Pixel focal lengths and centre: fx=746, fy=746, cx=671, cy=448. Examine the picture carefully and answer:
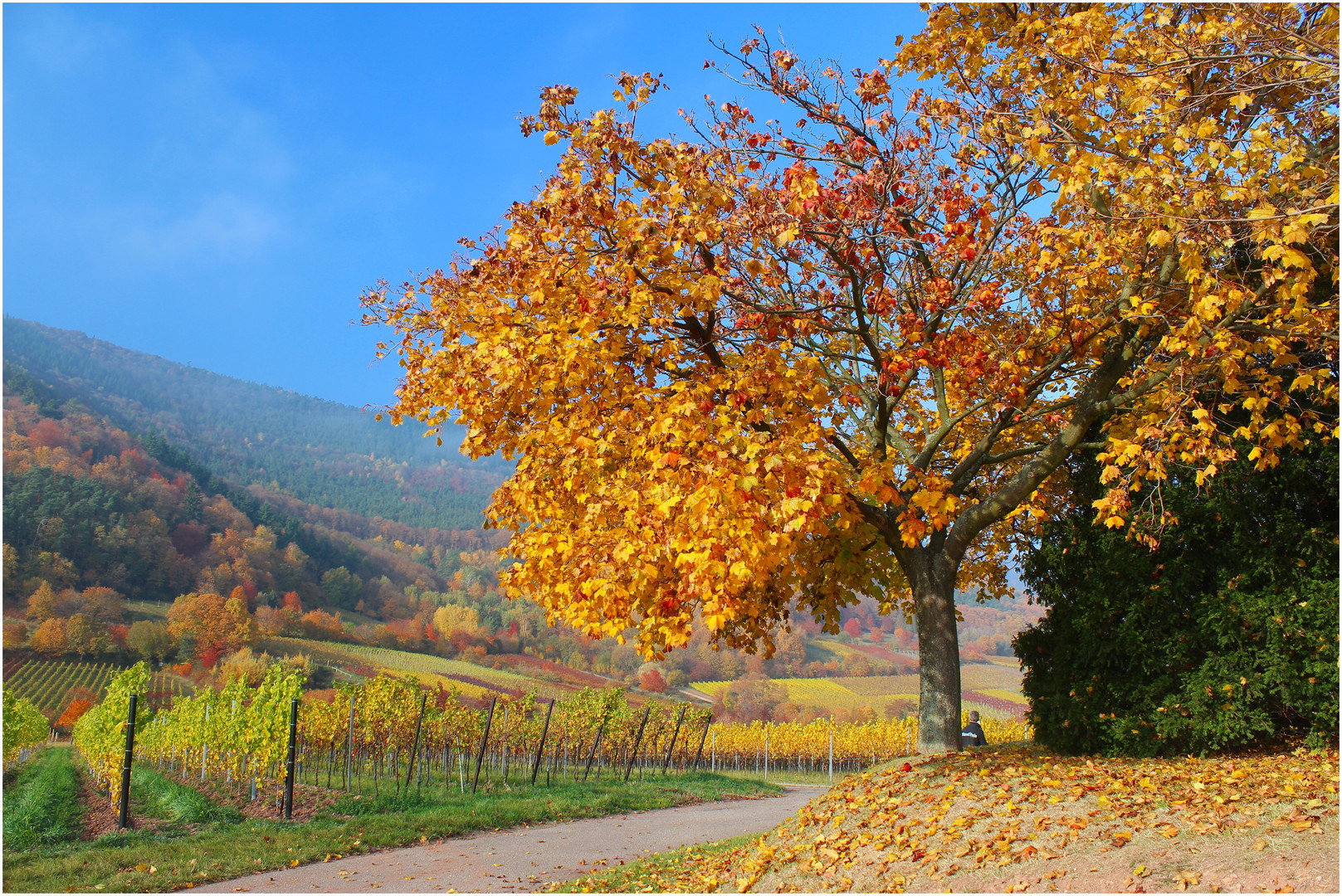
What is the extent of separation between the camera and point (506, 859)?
938 centimetres

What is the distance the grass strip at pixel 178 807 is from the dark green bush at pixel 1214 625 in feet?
38.7

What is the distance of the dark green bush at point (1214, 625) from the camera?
6.49 meters

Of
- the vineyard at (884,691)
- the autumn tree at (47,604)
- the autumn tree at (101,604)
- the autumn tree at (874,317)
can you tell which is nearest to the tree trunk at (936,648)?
the autumn tree at (874,317)

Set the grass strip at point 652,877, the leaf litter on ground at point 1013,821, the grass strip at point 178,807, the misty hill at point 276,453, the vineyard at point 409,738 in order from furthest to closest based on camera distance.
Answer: the misty hill at point 276,453
the vineyard at point 409,738
the grass strip at point 178,807
the grass strip at point 652,877
the leaf litter on ground at point 1013,821

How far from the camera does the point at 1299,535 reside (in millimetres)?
6738

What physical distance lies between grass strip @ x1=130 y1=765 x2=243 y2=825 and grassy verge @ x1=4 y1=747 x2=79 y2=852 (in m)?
1.00

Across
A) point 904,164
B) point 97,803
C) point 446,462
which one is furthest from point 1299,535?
point 446,462

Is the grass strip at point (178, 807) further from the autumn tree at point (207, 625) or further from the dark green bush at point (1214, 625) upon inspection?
the autumn tree at point (207, 625)

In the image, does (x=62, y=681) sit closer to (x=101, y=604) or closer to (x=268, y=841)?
(x=101, y=604)

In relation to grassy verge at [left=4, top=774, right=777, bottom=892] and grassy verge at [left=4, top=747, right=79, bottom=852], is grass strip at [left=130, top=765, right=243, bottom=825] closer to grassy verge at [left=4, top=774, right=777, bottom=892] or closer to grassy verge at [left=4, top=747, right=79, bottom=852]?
grassy verge at [left=4, top=774, right=777, bottom=892]

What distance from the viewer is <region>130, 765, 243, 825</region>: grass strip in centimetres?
1123

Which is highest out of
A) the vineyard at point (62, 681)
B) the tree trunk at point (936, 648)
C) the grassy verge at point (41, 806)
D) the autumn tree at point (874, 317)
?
the autumn tree at point (874, 317)

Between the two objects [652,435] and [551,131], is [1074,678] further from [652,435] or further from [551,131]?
[551,131]

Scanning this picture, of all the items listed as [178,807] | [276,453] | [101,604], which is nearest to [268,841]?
[178,807]
